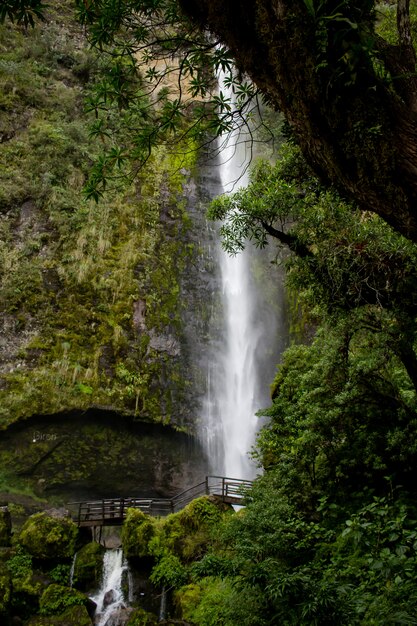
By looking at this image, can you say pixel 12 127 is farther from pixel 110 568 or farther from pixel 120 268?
pixel 110 568

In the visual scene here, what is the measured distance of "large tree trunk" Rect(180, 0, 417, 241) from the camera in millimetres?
2104

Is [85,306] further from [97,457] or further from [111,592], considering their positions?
[111,592]

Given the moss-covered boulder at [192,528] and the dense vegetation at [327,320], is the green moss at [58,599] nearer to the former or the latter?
the dense vegetation at [327,320]

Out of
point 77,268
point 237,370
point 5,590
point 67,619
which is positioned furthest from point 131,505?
point 77,268

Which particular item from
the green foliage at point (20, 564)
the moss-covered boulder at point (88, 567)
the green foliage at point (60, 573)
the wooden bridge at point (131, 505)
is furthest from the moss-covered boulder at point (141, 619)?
the wooden bridge at point (131, 505)

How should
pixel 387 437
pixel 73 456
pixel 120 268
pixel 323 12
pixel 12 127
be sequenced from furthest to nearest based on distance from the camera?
pixel 12 127 < pixel 120 268 < pixel 73 456 < pixel 387 437 < pixel 323 12

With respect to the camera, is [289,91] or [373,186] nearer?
[373,186]

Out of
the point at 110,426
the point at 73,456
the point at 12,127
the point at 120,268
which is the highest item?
the point at 12,127

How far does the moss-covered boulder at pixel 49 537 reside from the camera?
10.0 meters

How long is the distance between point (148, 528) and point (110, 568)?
4.61 ft

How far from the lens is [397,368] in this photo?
6.75m

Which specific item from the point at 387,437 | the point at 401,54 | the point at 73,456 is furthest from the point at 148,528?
the point at 401,54

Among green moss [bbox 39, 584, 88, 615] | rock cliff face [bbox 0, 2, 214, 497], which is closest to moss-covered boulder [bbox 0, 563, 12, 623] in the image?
green moss [bbox 39, 584, 88, 615]

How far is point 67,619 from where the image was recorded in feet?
27.1
